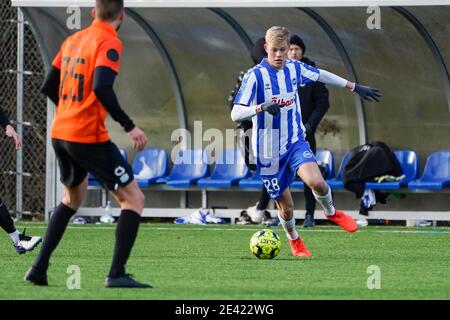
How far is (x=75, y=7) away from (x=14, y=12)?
2.16 metres

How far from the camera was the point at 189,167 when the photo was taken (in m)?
17.1

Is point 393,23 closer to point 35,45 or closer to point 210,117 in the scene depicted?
point 210,117

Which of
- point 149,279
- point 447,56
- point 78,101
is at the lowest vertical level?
point 149,279

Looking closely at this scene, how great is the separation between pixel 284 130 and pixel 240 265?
144cm

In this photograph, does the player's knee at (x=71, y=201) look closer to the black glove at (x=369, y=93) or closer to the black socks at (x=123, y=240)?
the black socks at (x=123, y=240)

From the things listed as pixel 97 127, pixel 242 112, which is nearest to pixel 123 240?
pixel 97 127

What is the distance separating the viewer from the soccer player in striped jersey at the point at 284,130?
34.1 ft

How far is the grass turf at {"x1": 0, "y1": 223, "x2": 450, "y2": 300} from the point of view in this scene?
759 centimetres

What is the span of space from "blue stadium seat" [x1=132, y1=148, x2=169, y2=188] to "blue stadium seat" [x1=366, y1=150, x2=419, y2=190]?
324 centimetres

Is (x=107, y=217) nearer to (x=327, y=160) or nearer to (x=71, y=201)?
(x=327, y=160)
